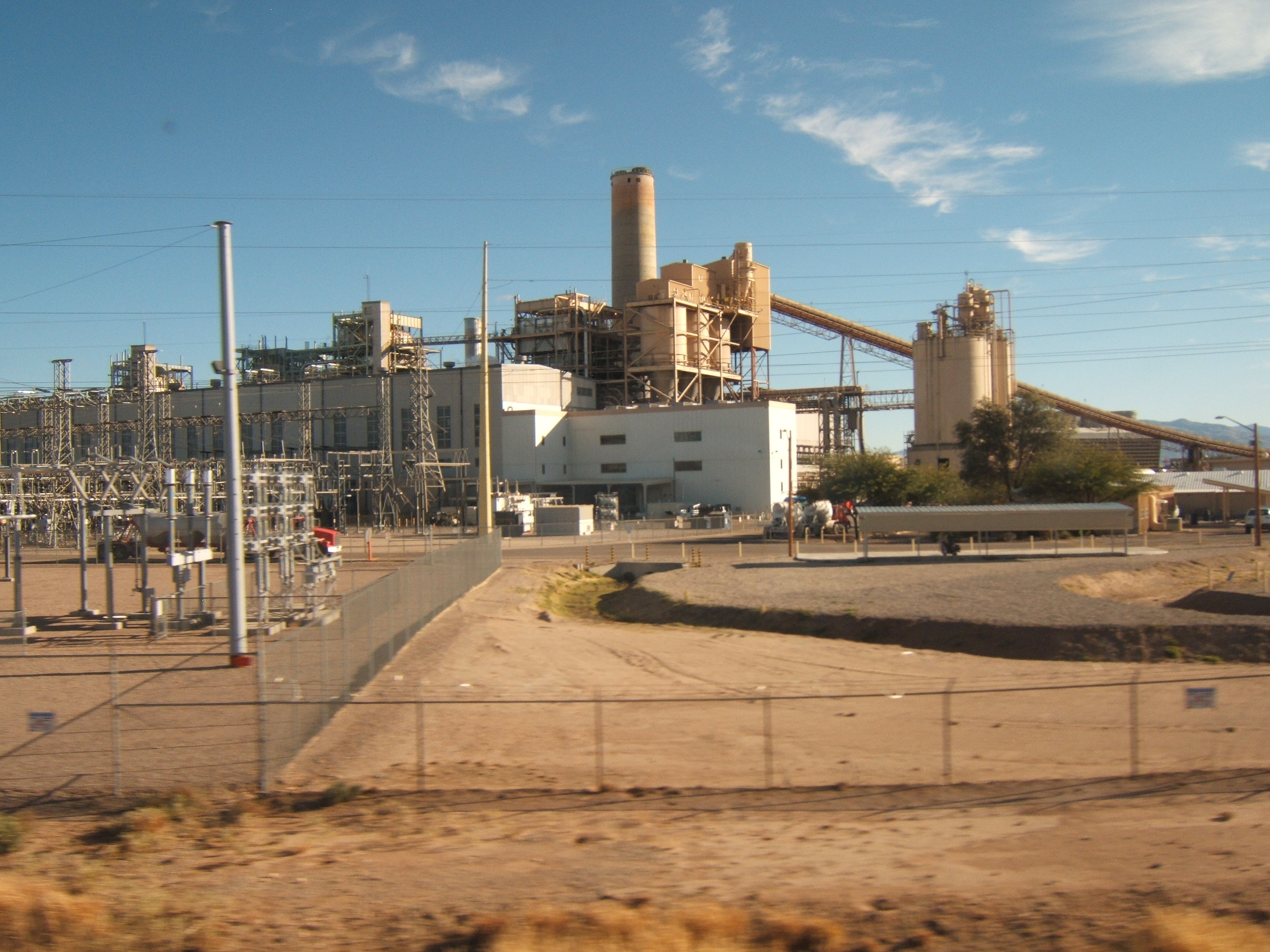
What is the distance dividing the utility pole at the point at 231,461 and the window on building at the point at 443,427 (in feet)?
216

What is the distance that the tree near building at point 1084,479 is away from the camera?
61781mm

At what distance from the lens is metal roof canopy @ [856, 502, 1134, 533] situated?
45094mm

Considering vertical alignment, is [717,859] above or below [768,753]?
below

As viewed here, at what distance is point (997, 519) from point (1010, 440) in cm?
2590

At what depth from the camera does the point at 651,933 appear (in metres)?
8.19

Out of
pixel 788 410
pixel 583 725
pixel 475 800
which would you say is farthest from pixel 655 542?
pixel 475 800

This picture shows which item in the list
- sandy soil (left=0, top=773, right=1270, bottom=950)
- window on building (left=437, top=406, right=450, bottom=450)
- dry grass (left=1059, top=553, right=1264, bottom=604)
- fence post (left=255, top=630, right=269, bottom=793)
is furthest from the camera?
window on building (left=437, top=406, right=450, bottom=450)

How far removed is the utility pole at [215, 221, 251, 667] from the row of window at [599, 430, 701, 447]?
6193 centimetres

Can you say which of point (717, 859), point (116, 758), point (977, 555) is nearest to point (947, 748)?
point (717, 859)

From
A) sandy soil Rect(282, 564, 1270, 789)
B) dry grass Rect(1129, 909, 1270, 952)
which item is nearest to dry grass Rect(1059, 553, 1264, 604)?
sandy soil Rect(282, 564, 1270, 789)

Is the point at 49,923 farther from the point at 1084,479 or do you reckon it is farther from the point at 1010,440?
the point at 1010,440

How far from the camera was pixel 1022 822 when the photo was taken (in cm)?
1138

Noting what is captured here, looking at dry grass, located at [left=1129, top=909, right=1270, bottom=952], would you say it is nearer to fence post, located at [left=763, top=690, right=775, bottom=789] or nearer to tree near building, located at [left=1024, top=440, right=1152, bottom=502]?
fence post, located at [left=763, top=690, right=775, bottom=789]

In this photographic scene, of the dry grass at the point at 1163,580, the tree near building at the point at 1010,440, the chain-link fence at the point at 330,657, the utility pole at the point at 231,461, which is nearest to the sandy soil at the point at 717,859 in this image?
the chain-link fence at the point at 330,657
